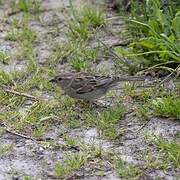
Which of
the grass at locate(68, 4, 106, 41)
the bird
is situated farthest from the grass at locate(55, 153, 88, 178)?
the grass at locate(68, 4, 106, 41)

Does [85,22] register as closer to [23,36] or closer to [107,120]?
[23,36]

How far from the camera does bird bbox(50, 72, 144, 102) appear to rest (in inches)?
241

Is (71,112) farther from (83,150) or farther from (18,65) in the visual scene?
(18,65)

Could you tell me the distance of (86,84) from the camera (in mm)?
6184

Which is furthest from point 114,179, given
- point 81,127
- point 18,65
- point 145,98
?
point 18,65

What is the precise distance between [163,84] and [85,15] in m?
1.84

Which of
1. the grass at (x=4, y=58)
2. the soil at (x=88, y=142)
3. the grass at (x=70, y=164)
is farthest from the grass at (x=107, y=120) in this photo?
the grass at (x=4, y=58)

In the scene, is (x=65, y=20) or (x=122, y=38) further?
(x=65, y=20)

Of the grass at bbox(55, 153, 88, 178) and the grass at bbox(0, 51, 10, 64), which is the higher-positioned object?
the grass at bbox(0, 51, 10, 64)

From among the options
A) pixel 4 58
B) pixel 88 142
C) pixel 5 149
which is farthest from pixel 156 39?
pixel 5 149

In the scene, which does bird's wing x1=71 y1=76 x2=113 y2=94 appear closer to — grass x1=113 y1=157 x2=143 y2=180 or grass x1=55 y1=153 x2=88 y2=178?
Answer: grass x1=55 y1=153 x2=88 y2=178

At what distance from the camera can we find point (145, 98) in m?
6.25

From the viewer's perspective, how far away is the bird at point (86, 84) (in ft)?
20.1

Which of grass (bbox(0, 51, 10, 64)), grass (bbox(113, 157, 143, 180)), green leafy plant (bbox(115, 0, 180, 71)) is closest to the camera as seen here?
grass (bbox(113, 157, 143, 180))
